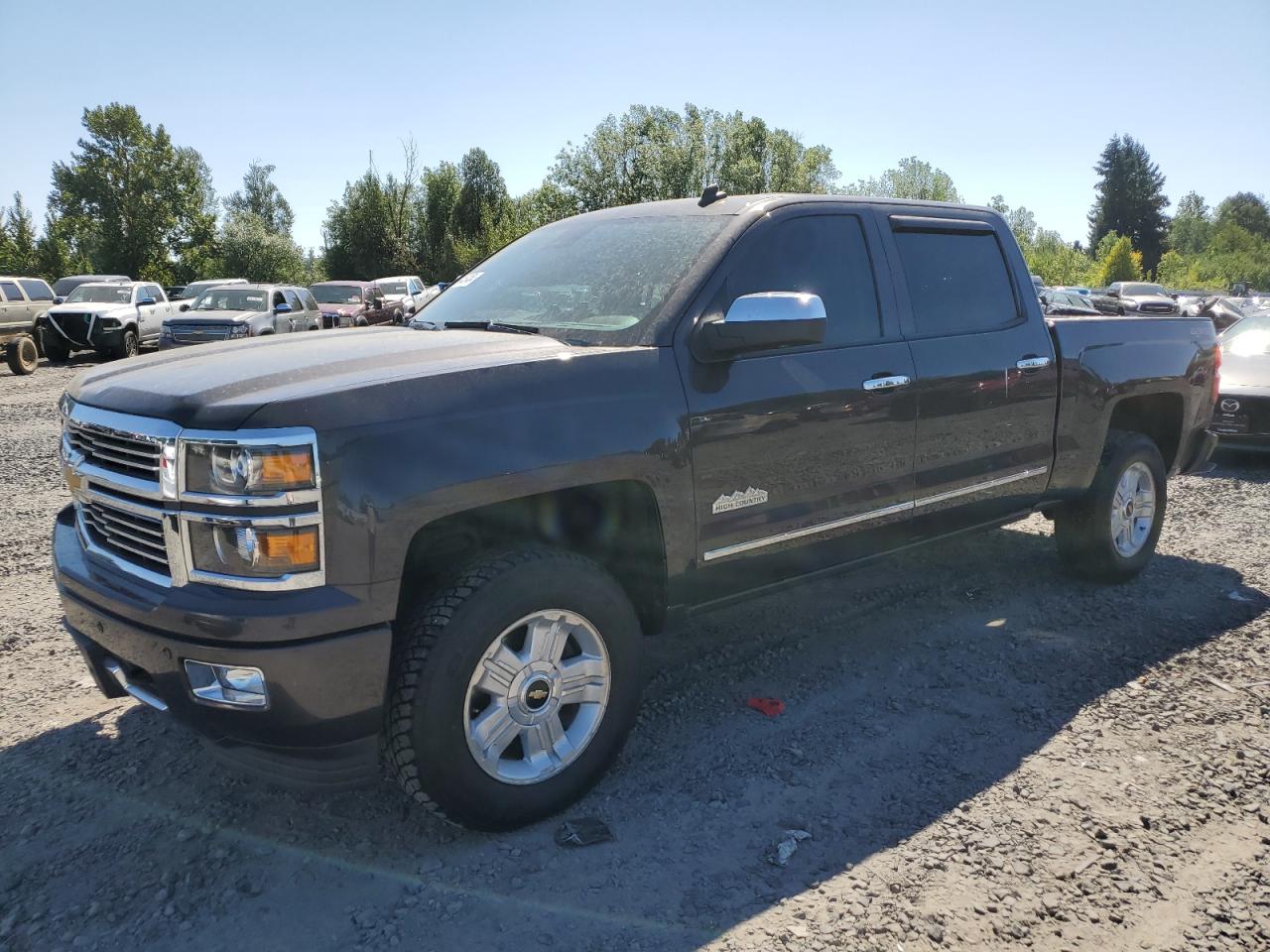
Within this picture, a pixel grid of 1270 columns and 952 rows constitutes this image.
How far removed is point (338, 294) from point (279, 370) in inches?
1024

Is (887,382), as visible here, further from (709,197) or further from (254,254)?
(254,254)

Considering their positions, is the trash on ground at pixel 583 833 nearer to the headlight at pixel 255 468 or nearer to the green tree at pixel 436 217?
the headlight at pixel 255 468

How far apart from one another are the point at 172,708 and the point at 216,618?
0.40 metres

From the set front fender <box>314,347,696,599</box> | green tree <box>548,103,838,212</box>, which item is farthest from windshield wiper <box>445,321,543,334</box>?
green tree <box>548,103,838,212</box>

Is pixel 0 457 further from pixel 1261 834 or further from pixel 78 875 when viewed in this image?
pixel 1261 834

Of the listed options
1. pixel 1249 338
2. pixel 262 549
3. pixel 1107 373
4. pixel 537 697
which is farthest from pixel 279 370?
pixel 1249 338

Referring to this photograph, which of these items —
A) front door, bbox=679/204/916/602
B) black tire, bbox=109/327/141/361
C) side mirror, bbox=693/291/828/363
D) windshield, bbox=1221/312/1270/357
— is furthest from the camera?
black tire, bbox=109/327/141/361

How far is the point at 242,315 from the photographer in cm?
1770

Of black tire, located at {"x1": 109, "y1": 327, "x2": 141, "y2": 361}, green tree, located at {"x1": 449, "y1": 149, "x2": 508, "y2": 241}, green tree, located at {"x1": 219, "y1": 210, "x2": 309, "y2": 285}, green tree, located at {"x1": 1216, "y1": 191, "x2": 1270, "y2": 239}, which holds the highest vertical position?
green tree, located at {"x1": 1216, "y1": 191, "x2": 1270, "y2": 239}

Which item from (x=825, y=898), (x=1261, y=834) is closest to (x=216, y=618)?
(x=825, y=898)

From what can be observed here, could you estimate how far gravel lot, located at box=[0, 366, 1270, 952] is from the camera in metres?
2.54

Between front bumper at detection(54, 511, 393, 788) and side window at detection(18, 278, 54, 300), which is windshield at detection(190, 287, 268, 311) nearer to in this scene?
side window at detection(18, 278, 54, 300)

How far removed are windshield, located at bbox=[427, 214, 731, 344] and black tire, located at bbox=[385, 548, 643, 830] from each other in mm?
892

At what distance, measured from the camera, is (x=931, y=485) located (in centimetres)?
407
